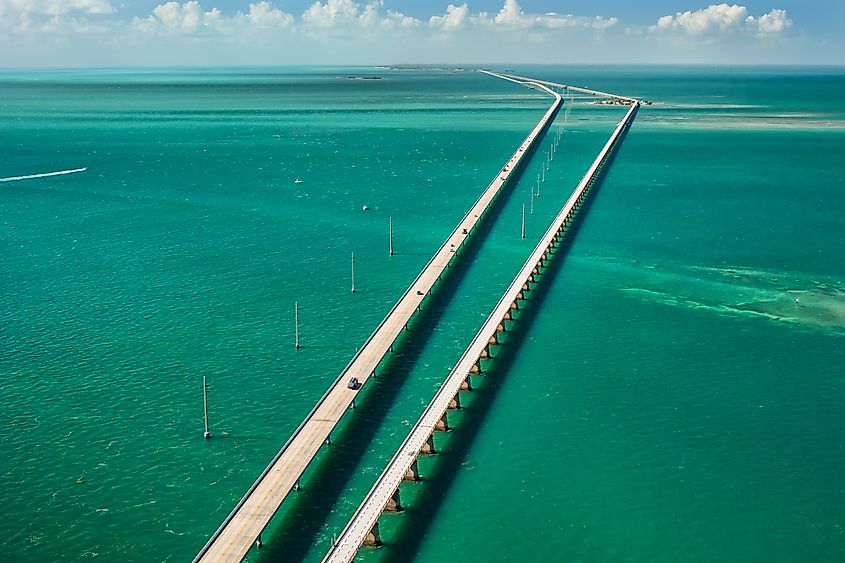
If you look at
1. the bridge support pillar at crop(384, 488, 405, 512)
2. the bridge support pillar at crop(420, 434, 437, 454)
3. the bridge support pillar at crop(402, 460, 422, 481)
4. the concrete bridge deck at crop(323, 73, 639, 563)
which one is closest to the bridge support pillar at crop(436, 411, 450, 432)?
the concrete bridge deck at crop(323, 73, 639, 563)

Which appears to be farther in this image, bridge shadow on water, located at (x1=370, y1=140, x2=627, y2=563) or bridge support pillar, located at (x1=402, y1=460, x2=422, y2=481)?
bridge support pillar, located at (x1=402, y1=460, x2=422, y2=481)

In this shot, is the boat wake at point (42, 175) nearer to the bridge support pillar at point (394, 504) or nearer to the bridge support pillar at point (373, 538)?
the bridge support pillar at point (394, 504)

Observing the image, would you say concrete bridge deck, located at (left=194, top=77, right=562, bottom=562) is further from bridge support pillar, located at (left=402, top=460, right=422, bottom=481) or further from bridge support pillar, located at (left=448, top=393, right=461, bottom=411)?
bridge support pillar, located at (left=448, top=393, right=461, bottom=411)

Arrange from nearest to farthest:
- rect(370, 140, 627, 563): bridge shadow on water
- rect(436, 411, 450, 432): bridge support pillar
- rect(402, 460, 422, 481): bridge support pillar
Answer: rect(370, 140, 627, 563): bridge shadow on water < rect(402, 460, 422, 481): bridge support pillar < rect(436, 411, 450, 432): bridge support pillar

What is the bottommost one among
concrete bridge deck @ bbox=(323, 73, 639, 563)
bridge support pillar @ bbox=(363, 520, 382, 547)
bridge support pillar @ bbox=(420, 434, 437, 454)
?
bridge support pillar @ bbox=(363, 520, 382, 547)

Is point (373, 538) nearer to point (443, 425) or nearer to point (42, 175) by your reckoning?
point (443, 425)

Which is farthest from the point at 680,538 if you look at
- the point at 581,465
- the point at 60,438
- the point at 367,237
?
the point at 367,237
